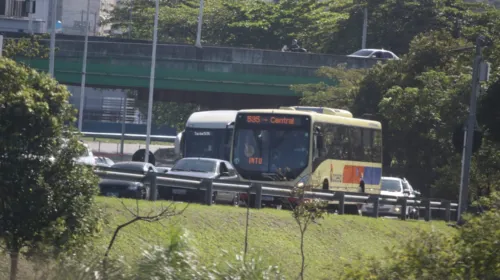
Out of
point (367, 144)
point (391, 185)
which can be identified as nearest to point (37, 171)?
point (367, 144)

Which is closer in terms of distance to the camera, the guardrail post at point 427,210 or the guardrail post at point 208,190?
the guardrail post at point 208,190

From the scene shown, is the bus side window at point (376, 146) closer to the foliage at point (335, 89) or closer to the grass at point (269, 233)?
the grass at point (269, 233)

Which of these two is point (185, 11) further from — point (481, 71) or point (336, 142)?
point (481, 71)

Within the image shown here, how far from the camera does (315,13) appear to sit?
67375mm

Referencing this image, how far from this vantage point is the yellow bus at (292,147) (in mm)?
27297

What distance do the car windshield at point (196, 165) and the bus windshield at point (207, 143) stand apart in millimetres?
6364

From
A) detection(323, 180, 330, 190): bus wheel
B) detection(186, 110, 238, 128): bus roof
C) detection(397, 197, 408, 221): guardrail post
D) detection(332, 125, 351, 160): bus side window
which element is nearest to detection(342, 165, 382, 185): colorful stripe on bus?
detection(332, 125, 351, 160): bus side window

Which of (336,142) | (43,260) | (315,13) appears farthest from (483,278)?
(315,13)

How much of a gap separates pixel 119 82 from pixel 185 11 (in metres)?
20.5

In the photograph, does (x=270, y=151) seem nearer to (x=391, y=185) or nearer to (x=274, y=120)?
(x=274, y=120)

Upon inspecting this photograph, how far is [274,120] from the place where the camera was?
27.8 m

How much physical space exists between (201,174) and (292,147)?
10.2 feet

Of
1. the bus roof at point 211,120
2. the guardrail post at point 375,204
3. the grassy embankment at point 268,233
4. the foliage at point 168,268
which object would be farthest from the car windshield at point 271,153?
the foliage at point 168,268

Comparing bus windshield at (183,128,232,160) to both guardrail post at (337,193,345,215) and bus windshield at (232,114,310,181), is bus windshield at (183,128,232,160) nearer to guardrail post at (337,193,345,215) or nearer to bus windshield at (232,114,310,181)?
bus windshield at (232,114,310,181)
